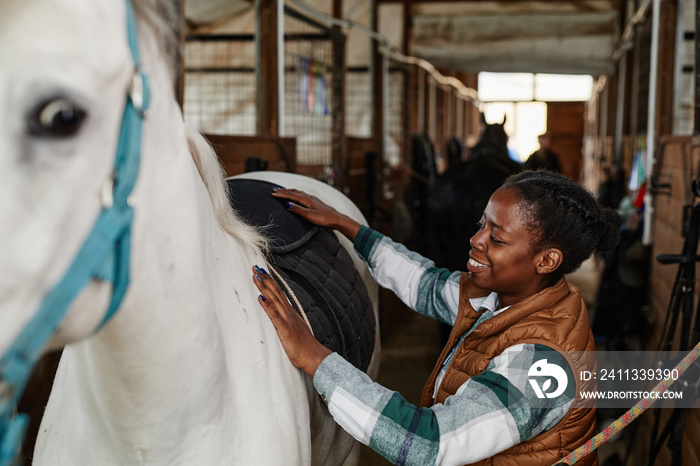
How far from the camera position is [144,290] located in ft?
2.30

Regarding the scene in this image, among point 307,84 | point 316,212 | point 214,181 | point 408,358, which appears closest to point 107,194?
point 214,181

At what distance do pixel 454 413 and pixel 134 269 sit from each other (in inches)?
23.2

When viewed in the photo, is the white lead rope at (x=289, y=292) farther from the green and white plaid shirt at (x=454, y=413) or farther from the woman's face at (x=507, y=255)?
the woman's face at (x=507, y=255)

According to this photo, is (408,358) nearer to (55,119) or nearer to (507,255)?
(507,255)

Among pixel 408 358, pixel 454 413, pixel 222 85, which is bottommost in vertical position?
pixel 408 358

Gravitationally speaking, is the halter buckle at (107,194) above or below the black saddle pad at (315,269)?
above

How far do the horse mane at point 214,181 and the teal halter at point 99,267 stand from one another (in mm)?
411

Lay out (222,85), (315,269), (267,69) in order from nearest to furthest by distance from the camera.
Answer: (315,269)
(267,69)
(222,85)

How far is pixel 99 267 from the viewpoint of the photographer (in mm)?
583

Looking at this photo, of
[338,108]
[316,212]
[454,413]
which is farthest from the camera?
[338,108]

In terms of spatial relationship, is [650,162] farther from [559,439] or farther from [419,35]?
[419,35]

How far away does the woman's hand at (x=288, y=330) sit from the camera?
3.47 ft

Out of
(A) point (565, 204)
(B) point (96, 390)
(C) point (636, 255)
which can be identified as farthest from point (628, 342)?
(B) point (96, 390)

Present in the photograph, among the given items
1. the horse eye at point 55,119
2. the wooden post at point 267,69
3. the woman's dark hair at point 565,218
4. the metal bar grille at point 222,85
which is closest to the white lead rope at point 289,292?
the woman's dark hair at point 565,218
